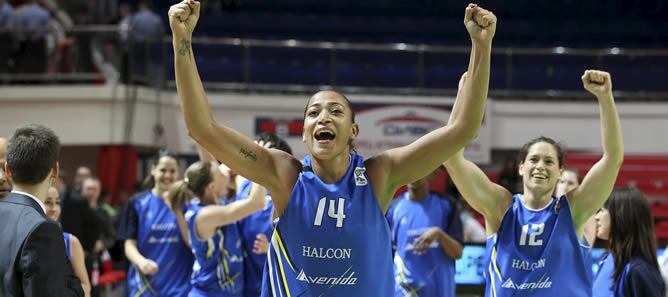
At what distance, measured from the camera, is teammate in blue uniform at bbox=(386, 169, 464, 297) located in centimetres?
711

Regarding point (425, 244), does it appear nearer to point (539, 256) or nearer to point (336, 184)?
point (539, 256)

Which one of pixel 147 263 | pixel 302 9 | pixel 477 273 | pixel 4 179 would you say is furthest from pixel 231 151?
pixel 302 9

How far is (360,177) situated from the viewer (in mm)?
3432

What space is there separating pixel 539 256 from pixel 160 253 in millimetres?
3535

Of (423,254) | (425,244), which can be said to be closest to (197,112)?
(425,244)

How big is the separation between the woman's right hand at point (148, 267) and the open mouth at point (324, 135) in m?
3.66

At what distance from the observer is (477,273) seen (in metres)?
8.34

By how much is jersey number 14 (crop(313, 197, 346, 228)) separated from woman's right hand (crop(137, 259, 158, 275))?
3635mm

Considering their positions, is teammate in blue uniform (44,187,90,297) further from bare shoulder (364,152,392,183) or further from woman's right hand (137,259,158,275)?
bare shoulder (364,152,392,183)

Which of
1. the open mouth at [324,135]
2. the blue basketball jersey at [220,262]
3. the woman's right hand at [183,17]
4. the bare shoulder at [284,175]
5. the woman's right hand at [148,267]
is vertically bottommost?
the woman's right hand at [148,267]

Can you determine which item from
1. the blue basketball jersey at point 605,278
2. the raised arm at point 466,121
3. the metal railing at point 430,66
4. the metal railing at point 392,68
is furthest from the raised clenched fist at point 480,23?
the metal railing at point 430,66

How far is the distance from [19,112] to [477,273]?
700 centimetres

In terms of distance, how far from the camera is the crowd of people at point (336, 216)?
10.8 ft

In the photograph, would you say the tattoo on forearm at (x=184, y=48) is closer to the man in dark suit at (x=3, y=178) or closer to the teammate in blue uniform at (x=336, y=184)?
the teammate in blue uniform at (x=336, y=184)
